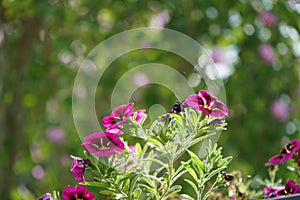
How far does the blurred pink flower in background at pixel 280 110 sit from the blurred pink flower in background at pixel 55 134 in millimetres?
1116

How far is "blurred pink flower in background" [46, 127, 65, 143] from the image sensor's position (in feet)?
11.7

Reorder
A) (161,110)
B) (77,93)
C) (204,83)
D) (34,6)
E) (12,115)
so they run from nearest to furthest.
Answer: (34,6) → (204,83) → (161,110) → (12,115) → (77,93)

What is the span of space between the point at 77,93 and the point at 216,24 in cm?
96

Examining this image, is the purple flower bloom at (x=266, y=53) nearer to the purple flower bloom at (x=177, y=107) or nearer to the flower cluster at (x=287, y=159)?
the flower cluster at (x=287, y=159)

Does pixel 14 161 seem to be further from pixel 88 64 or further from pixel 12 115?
pixel 88 64

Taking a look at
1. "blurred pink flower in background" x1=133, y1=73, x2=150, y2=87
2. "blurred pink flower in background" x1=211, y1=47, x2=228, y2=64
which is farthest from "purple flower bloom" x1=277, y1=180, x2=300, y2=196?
"blurred pink flower in background" x1=133, y1=73, x2=150, y2=87

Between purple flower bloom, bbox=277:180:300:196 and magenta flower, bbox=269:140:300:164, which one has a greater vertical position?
magenta flower, bbox=269:140:300:164

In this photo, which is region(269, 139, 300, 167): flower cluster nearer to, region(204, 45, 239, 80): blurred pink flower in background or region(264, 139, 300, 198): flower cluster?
region(264, 139, 300, 198): flower cluster

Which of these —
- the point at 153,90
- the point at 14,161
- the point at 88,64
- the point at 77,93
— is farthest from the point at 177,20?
the point at 14,161

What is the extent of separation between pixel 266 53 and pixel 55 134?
1.18 m

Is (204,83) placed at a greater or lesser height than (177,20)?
lesser

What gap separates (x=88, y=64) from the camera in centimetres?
355

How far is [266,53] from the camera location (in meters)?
3.28

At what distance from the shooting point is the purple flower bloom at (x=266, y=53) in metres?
3.28
